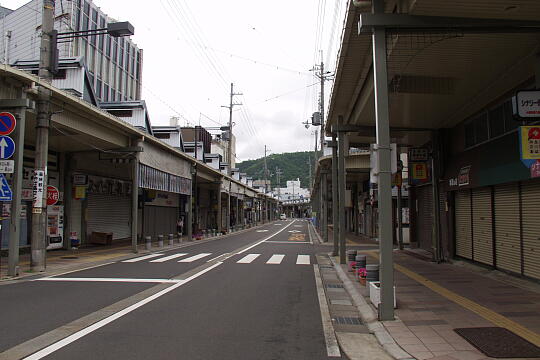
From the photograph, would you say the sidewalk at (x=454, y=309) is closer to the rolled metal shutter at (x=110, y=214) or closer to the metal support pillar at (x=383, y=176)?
the metal support pillar at (x=383, y=176)

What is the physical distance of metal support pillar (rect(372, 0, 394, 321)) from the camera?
746cm

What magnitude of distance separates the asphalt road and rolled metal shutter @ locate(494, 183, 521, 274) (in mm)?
5403

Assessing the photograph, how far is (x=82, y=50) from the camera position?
121ft

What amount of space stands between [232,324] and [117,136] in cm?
1630

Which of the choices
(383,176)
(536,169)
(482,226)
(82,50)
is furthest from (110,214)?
(536,169)

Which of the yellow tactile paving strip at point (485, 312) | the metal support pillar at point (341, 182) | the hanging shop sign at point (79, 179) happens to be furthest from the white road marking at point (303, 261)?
the hanging shop sign at point (79, 179)

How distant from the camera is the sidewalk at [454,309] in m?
6.00

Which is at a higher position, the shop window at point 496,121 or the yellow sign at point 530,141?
the shop window at point 496,121

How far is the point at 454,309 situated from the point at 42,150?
1310 cm

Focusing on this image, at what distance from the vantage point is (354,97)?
1446 centimetres

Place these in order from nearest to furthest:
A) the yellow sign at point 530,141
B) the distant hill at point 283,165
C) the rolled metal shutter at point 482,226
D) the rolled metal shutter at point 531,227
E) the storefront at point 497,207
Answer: the yellow sign at point 530,141 < the rolled metal shutter at point 531,227 < the storefront at point 497,207 < the rolled metal shutter at point 482,226 < the distant hill at point 283,165

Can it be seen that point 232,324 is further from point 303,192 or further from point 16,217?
point 303,192

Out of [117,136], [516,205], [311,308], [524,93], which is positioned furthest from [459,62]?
[117,136]

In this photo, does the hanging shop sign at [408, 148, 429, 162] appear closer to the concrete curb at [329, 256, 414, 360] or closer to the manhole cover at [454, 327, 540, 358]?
the concrete curb at [329, 256, 414, 360]
